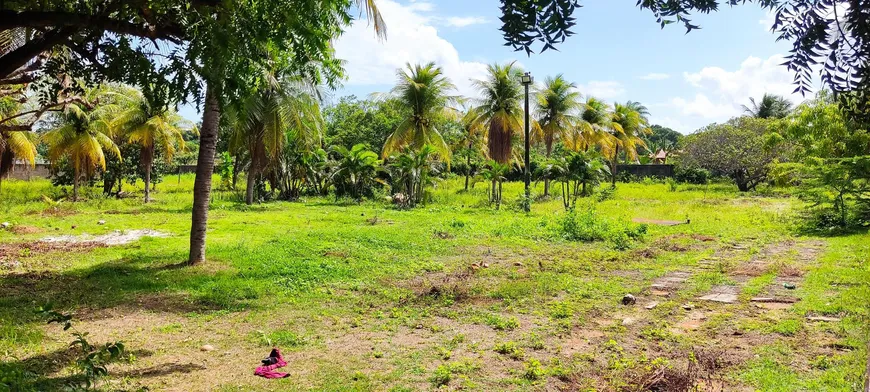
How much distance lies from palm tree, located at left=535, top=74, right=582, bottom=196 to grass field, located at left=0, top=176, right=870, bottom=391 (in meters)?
16.1

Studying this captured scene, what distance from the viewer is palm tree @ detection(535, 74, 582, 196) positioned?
93.0 feet

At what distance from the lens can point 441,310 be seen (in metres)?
6.79

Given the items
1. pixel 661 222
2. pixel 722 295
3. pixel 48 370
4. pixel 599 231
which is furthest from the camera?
pixel 661 222

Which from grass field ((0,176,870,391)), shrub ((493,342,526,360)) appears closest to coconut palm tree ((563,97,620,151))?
grass field ((0,176,870,391))

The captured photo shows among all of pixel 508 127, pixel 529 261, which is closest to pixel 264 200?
pixel 508 127

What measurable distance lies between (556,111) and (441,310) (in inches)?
935

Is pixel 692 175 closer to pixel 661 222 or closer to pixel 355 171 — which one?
pixel 661 222

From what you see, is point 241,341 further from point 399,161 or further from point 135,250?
point 399,161

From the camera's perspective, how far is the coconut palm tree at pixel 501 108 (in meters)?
24.9

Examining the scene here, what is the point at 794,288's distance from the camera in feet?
25.7

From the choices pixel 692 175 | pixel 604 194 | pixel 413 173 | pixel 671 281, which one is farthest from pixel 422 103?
pixel 692 175

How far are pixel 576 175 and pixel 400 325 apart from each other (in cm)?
1601

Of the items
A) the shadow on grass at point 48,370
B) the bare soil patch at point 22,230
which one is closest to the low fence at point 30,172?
the bare soil patch at point 22,230

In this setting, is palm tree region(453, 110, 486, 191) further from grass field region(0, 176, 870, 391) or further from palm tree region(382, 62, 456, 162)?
grass field region(0, 176, 870, 391)
